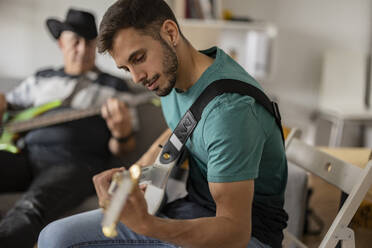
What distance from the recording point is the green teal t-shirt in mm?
814

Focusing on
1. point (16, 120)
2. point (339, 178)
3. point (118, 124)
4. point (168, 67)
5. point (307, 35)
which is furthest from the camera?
point (307, 35)

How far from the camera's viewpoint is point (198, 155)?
0.98m

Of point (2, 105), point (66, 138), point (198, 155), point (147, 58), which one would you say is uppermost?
point (147, 58)

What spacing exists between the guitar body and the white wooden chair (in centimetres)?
114

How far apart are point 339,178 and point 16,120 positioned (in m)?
1.42

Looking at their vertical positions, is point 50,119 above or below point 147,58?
below

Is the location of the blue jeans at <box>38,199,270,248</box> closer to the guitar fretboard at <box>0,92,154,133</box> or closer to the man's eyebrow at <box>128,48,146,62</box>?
the man's eyebrow at <box>128,48,146,62</box>

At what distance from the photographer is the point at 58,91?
1961mm

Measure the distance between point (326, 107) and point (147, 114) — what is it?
5.55 ft

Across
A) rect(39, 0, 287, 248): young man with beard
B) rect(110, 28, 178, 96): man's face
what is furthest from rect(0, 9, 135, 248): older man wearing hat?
rect(110, 28, 178, 96): man's face

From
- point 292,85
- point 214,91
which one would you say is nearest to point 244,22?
point 292,85

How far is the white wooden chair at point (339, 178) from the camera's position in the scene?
94cm

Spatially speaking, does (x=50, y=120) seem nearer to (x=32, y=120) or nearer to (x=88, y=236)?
(x=32, y=120)

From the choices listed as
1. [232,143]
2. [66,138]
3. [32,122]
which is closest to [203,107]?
[232,143]
